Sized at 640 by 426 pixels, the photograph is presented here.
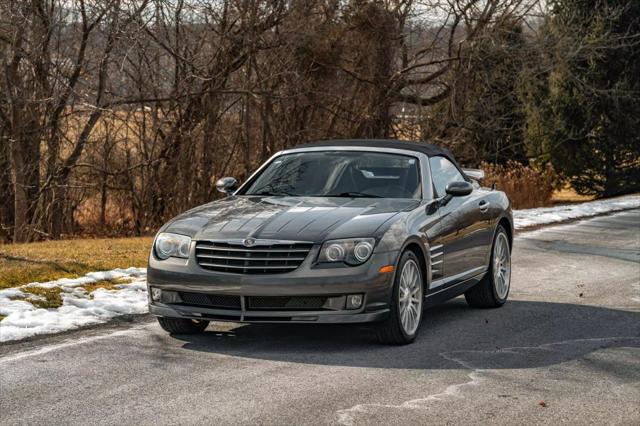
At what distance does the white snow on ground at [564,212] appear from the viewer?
2206 centimetres

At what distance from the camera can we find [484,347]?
29.6 feet

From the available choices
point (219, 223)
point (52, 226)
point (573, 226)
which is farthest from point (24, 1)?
point (219, 223)

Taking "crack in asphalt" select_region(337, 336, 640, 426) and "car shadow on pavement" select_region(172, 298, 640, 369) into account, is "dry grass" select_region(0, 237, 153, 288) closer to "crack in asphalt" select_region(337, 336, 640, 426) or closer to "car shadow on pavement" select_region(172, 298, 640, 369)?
"car shadow on pavement" select_region(172, 298, 640, 369)

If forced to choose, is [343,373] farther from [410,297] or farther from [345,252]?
[410,297]

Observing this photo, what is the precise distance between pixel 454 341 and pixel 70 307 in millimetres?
3527

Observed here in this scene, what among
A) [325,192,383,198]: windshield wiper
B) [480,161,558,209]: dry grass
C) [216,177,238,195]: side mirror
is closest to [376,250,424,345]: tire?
[325,192,383,198]: windshield wiper

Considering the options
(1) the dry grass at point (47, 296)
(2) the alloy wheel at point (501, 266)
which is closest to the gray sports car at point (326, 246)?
(2) the alloy wheel at point (501, 266)

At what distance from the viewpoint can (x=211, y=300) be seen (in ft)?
28.6

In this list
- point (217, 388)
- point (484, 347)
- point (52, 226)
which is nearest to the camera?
point (217, 388)

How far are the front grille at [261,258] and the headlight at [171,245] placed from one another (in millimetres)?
347

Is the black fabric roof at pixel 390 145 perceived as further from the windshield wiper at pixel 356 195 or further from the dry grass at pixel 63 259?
the dry grass at pixel 63 259

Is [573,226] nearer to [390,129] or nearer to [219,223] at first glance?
[390,129]

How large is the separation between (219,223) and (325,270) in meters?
1.02

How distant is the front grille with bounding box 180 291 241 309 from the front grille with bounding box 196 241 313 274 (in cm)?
21
